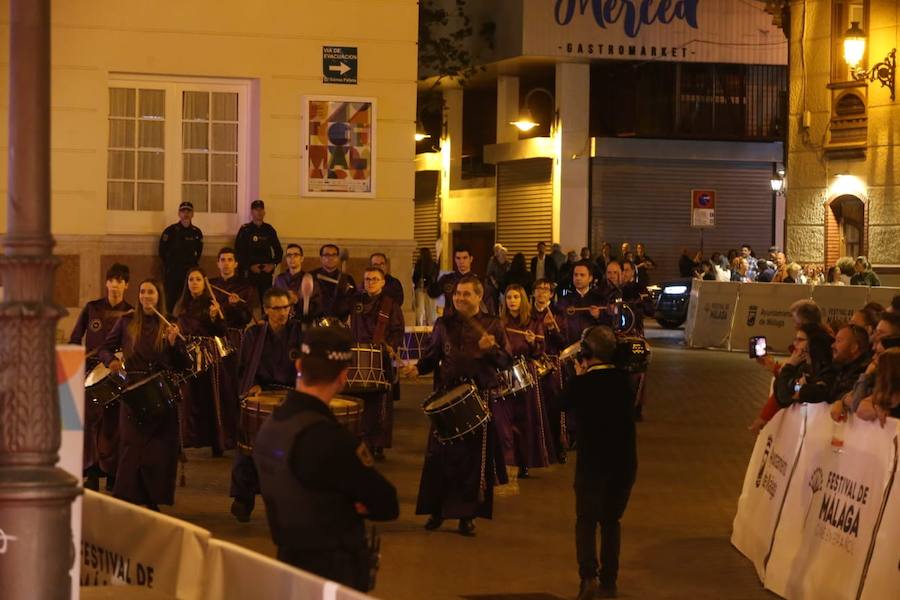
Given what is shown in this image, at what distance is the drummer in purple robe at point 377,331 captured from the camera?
594 inches

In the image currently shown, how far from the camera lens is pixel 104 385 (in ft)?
40.3

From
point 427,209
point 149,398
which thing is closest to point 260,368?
point 149,398

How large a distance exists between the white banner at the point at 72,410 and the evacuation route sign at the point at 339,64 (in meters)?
15.8

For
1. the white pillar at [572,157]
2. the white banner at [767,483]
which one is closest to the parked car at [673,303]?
the white pillar at [572,157]

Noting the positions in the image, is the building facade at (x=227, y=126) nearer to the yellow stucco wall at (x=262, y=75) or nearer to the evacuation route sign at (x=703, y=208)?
the yellow stucco wall at (x=262, y=75)

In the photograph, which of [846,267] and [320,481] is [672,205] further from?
[320,481]

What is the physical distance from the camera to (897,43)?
95.0ft

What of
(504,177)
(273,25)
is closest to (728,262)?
(504,177)

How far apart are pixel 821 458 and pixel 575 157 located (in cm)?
3183

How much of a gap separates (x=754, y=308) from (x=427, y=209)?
765 inches

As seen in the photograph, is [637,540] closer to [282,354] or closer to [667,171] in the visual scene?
[282,354]

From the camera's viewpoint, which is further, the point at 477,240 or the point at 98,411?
the point at 477,240

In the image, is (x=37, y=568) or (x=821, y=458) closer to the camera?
(x=37, y=568)

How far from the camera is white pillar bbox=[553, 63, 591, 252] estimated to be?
134 ft
